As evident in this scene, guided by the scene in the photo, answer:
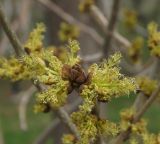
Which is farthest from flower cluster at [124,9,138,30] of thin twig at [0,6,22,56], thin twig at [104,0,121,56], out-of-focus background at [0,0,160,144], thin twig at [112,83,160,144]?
thin twig at [0,6,22,56]

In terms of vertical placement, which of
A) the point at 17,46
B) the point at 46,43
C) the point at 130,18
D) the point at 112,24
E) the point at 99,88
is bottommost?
the point at 99,88

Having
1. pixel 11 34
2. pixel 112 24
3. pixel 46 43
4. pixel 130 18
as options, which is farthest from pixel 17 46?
pixel 46 43

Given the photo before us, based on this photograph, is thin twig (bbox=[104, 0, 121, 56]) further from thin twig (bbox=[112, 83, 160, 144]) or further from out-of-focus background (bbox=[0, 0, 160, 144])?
thin twig (bbox=[112, 83, 160, 144])

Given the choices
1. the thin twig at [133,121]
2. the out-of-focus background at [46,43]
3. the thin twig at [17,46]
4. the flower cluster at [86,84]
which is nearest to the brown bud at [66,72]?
the flower cluster at [86,84]

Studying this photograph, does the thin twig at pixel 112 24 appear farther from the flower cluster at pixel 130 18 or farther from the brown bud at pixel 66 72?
the brown bud at pixel 66 72

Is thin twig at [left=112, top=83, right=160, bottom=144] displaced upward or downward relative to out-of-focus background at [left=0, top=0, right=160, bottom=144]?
downward

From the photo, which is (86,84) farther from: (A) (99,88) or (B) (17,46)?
(B) (17,46)

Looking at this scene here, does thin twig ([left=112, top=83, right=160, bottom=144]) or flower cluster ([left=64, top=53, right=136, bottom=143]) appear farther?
thin twig ([left=112, top=83, right=160, bottom=144])

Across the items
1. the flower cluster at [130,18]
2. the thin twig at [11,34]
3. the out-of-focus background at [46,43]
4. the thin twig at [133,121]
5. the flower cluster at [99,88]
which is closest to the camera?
the flower cluster at [99,88]
